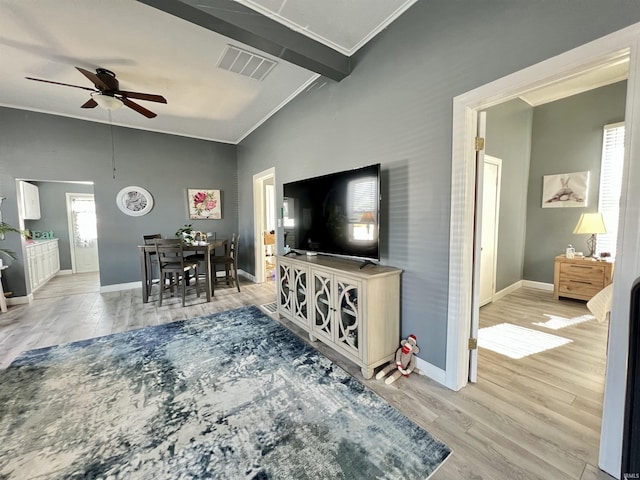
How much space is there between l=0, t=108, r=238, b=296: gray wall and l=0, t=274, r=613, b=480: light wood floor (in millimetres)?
1433

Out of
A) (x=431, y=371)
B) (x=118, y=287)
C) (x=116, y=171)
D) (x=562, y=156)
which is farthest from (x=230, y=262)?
(x=562, y=156)

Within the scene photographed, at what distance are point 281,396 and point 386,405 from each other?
704 millimetres

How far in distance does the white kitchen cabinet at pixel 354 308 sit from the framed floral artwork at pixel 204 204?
3620 millimetres

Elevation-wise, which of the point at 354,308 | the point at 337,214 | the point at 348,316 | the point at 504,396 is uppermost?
the point at 337,214

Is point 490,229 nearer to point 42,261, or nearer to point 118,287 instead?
point 118,287

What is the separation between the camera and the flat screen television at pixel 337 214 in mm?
2090

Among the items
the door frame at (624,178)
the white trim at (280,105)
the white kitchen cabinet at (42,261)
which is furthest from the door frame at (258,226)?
the door frame at (624,178)

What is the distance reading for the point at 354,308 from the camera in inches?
79.4

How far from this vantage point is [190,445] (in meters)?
1.38

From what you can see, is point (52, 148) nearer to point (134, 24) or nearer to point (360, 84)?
point (134, 24)

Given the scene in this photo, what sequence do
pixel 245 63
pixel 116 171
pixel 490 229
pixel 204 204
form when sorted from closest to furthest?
pixel 245 63, pixel 490 229, pixel 116 171, pixel 204 204

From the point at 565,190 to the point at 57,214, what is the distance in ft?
32.8

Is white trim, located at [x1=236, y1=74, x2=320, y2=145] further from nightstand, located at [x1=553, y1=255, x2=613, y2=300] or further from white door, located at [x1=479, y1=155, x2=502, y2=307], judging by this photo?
nightstand, located at [x1=553, y1=255, x2=613, y2=300]

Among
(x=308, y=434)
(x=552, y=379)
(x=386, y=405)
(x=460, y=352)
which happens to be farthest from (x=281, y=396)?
(x=552, y=379)
